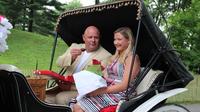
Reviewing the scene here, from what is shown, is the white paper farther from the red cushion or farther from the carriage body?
the carriage body

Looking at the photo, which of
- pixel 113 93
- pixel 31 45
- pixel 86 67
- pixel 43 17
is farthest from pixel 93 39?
pixel 43 17

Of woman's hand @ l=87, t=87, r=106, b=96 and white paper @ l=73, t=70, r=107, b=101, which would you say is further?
woman's hand @ l=87, t=87, r=106, b=96

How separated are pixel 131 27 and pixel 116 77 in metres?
0.85

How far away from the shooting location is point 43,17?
47.4m

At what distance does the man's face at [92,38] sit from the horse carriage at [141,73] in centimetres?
27

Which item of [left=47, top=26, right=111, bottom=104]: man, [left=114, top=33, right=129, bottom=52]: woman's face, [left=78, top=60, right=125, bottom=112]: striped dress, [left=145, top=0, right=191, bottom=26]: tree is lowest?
[left=78, top=60, right=125, bottom=112]: striped dress

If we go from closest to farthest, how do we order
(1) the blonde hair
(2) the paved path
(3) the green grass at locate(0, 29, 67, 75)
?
1. (1) the blonde hair
2. (2) the paved path
3. (3) the green grass at locate(0, 29, 67, 75)

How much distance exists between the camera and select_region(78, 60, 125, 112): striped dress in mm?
6293

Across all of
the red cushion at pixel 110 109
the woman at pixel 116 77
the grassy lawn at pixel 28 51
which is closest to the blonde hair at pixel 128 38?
the woman at pixel 116 77

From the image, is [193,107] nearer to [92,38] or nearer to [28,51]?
[92,38]

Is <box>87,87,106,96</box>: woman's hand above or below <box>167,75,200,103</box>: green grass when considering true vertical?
above

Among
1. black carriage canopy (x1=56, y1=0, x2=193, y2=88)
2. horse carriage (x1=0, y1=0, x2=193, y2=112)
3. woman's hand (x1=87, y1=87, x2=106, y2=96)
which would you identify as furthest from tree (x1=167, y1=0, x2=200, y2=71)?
woman's hand (x1=87, y1=87, x2=106, y2=96)

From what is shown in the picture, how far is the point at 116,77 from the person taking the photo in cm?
662

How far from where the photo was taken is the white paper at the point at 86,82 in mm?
6219
